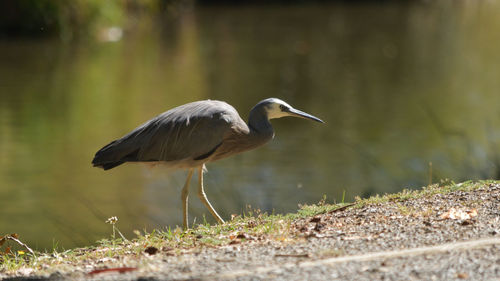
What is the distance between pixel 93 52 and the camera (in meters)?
21.0

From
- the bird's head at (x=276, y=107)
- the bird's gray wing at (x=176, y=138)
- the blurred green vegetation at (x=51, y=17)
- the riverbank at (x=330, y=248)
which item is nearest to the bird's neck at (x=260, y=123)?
the bird's head at (x=276, y=107)

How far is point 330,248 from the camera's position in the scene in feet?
14.3

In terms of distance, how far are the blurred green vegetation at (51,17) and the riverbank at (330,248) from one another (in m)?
17.2

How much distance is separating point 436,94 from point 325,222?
11.6 metres

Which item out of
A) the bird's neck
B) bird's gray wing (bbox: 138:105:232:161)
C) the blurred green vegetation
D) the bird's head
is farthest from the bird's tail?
the blurred green vegetation

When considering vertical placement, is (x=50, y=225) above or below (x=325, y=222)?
below

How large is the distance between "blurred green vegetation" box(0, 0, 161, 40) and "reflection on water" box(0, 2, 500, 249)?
66cm

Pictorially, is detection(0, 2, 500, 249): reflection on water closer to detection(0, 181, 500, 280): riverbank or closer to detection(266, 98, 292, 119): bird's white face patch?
detection(266, 98, 292, 119): bird's white face patch

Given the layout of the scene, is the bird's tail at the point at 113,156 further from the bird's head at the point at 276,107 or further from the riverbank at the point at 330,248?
the bird's head at the point at 276,107

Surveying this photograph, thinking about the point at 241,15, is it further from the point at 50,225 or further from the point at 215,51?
the point at 50,225

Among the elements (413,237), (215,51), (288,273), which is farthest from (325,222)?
(215,51)

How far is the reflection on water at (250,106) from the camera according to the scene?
33.0ft

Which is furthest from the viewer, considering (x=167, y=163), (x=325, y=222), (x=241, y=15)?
(x=241, y=15)

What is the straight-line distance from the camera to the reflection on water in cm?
1005
